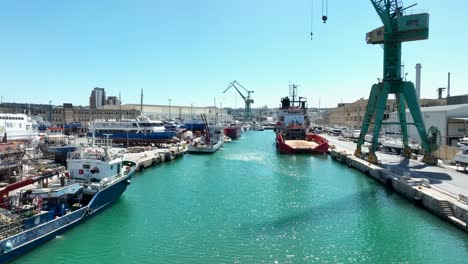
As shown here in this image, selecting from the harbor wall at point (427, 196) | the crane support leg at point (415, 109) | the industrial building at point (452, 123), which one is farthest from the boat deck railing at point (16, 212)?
the industrial building at point (452, 123)

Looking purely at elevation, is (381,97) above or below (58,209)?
above

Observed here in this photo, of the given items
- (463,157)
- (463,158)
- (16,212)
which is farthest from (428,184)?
(16,212)

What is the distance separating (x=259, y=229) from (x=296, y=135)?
146ft

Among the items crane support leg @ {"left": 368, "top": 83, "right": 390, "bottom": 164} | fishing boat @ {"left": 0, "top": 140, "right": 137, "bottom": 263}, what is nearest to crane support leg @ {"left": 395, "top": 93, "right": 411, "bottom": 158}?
crane support leg @ {"left": 368, "top": 83, "right": 390, "bottom": 164}

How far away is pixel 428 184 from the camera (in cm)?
2312

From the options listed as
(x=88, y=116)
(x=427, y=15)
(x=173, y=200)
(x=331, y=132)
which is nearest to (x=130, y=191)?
(x=173, y=200)

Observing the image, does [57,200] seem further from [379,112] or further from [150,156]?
[379,112]

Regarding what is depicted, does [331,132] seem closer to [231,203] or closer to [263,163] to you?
[263,163]

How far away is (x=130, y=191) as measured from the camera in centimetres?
2697

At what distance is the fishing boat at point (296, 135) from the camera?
51750 mm

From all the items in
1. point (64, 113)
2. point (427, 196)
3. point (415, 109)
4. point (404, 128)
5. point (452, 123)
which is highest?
point (64, 113)

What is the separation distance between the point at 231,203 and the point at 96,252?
32.8 ft

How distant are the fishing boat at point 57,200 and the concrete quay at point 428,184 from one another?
19.2m

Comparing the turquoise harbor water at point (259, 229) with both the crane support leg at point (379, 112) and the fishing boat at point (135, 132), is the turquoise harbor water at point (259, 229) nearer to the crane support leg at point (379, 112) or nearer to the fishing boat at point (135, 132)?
the crane support leg at point (379, 112)
